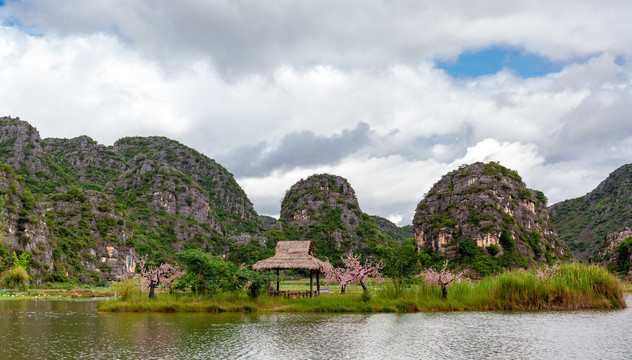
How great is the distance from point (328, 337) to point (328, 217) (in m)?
148

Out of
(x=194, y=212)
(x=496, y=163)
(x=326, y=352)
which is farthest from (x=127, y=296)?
(x=194, y=212)

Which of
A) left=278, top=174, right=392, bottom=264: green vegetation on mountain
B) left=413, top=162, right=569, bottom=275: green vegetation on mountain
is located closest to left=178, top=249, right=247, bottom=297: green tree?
left=413, top=162, right=569, bottom=275: green vegetation on mountain

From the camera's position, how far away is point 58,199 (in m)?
112

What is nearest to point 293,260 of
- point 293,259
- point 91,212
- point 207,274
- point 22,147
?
point 293,259

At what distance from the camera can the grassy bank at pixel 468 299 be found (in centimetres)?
2861

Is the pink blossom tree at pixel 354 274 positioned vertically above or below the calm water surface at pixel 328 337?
above

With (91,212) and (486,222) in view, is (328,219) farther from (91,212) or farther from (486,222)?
(91,212)

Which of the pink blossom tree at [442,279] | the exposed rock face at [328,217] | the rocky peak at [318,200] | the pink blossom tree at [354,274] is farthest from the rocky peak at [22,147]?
the pink blossom tree at [442,279]

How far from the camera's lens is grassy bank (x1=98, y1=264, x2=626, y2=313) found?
93.9ft

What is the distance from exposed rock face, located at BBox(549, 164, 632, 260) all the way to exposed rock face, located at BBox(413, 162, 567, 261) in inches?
576

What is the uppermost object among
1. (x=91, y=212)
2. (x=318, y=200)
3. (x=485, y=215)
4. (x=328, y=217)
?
(x=318, y=200)

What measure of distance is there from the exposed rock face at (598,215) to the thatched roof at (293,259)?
9695cm

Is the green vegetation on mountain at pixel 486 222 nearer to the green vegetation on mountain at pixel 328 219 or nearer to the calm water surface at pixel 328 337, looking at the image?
the green vegetation on mountain at pixel 328 219

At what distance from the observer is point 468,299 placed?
1197 inches
